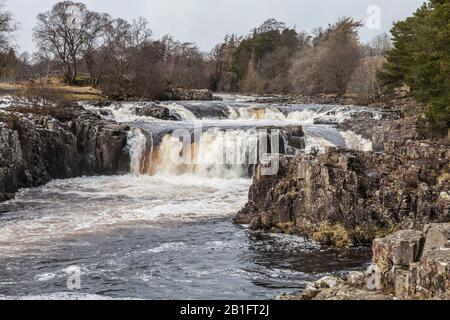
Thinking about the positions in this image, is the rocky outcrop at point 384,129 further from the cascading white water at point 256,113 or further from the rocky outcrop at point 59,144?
the rocky outcrop at point 59,144

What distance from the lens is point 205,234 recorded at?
20.7 meters

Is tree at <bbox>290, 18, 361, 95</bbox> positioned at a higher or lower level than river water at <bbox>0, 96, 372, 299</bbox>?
higher

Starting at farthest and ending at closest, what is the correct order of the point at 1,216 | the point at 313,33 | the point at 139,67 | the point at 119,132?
the point at 313,33
the point at 139,67
the point at 119,132
the point at 1,216

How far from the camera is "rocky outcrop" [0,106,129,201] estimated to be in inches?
1199

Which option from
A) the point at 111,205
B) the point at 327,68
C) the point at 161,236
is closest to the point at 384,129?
the point at 111,205

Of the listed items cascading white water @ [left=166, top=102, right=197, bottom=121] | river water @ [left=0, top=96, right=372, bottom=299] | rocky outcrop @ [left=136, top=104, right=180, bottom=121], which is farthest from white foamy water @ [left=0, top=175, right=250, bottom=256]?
cascading white water @ [left=166, top=102, right=197, bottom=121]

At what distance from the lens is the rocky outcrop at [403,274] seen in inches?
410

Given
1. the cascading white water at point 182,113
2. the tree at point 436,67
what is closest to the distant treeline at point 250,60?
the tree at point 436,67

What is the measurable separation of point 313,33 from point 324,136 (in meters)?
75.3

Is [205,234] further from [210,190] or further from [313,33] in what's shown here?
[313,33]

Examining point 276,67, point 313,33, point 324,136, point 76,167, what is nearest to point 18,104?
point 76,167

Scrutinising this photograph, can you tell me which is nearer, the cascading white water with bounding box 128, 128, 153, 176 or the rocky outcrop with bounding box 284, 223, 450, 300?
the rocky outcrop with bounding box 284, 223, 450, 300

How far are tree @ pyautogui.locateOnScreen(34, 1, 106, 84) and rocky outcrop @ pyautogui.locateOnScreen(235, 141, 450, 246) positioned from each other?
45445 millimetres

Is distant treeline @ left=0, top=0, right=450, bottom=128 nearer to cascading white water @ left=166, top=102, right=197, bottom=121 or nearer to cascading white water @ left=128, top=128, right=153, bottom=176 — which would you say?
cascading white water @ left=166, top=102, right=197, bottom=121
